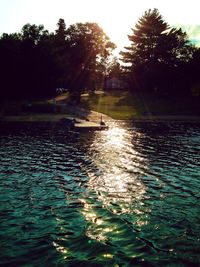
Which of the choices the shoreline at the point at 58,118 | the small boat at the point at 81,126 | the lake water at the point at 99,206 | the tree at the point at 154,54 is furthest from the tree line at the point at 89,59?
the lake water at the point at 99,206

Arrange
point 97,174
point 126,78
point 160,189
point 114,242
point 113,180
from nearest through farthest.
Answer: point 114,242
point 160,189
point 113,180
point 97,174
point 126,78

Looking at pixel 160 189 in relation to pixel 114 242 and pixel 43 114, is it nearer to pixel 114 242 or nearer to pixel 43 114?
pixel 114 242

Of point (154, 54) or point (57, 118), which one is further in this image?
point (154, 54)

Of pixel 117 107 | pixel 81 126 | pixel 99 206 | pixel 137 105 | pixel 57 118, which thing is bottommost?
pixel 99 206

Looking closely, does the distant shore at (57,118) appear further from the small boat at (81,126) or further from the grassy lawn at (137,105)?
the small boat at (81,126)

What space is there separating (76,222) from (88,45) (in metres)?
83.3

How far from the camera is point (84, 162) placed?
1275 inches

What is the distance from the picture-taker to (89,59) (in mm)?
98562

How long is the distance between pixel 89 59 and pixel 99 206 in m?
82.7

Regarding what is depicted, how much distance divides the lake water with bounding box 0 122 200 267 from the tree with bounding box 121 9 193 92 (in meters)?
78.3

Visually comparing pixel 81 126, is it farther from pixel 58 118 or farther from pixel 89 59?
pixel 89 59

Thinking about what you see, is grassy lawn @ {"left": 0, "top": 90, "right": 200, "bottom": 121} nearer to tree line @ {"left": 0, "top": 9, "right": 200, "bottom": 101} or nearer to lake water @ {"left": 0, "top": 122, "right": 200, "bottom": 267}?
tree line @ {"left": 0, "top": 9, "right": 200, "bottom": 101}

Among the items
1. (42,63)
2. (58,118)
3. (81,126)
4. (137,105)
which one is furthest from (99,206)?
(42,63)

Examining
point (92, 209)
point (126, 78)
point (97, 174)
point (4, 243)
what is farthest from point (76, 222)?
point (126, 78)
